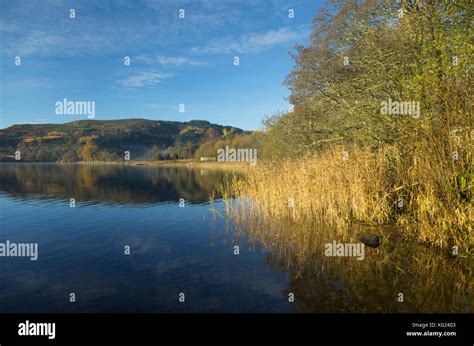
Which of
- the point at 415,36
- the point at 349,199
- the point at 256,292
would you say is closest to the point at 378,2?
the point at 415,36

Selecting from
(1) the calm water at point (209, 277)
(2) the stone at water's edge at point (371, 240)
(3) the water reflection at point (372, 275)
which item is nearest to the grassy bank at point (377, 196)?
(3) the water reflection at point (372, 275)

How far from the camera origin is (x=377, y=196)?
44.3 ft

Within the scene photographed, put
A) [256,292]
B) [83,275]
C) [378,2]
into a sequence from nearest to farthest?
1. [256,292]
2. [83,275]
3. [378,2]

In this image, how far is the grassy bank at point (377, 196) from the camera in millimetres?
9930

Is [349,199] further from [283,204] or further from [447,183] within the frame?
[447,183]

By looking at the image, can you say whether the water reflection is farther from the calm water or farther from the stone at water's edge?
the stone at water's edge

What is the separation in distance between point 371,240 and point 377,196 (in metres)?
2.99

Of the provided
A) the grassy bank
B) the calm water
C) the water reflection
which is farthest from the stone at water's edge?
the grassy bank

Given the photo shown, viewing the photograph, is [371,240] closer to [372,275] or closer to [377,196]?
[372,275]

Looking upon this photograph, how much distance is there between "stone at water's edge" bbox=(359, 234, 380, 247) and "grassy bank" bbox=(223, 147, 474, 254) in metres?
0.89

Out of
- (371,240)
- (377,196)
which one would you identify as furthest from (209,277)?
(377,196)
